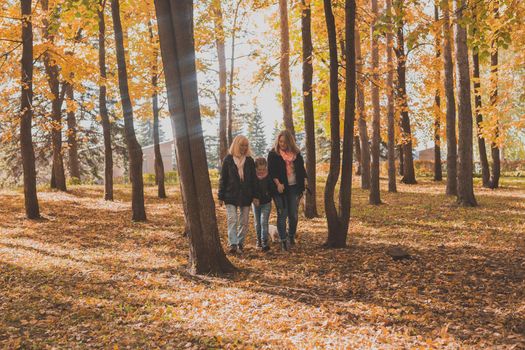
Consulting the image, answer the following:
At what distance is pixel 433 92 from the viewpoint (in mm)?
21859

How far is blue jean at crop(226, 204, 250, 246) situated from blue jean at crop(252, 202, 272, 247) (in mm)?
213

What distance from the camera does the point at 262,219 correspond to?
805 centimetres

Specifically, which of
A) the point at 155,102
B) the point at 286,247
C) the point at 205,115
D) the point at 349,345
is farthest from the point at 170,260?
the point at 205,115

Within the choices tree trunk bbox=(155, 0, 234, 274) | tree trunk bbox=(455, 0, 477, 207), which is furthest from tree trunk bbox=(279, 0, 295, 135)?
tree trunk bbox=(155, 0, 234, 274)

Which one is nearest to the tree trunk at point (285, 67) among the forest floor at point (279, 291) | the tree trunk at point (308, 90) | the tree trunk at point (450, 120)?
the tree trunk at point (308, 90)

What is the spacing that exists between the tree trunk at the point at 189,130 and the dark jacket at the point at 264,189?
4.28 ft

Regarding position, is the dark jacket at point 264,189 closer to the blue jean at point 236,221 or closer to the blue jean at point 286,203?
the blue jean at point 286,203

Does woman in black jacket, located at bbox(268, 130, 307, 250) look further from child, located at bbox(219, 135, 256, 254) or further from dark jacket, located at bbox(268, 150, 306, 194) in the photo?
child, located at bbox(219, 135, 256, 254)

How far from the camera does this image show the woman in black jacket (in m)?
7.86

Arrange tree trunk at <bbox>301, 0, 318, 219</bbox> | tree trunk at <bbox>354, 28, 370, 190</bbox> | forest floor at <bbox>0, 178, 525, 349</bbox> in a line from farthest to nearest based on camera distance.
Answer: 1. tree trunk at <bbox>354, 28, 370, 190</bbox>
2. tree trunk at <bbox>301, 0, 318, 219</bbox>
3. forest floor at <bbox>0, 178, 525, 349</bbox>

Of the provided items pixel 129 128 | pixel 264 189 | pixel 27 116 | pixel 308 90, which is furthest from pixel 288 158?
pixel 27 116

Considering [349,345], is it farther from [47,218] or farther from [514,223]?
[47,218]

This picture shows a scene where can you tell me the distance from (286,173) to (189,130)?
217 centimetres

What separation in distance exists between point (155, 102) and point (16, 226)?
7.39 meters
